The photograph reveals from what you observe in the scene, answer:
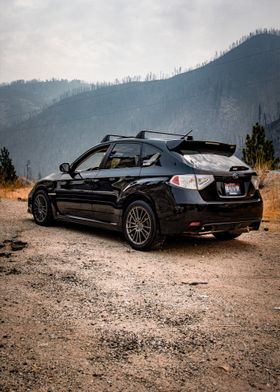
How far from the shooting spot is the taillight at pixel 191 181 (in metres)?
5.15

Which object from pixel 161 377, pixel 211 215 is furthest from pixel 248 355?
pixel 211 215

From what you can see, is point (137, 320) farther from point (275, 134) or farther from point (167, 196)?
point (275, 134)

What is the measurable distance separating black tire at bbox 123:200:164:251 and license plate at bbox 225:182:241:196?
1.11m

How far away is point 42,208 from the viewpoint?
7609 mm

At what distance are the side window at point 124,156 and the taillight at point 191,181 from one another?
0.95 meters

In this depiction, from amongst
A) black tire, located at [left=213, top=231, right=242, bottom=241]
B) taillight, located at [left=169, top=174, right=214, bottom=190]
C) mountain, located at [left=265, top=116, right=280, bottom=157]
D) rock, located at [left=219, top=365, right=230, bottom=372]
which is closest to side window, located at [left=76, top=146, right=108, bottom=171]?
taillight, located at [left=169, top=174, right=214, bottom=190]

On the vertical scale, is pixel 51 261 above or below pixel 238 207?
below

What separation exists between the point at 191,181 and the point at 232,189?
69cm

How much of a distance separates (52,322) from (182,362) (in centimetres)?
108

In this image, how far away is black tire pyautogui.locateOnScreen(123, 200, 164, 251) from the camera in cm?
538

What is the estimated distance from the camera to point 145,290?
12.2 ft

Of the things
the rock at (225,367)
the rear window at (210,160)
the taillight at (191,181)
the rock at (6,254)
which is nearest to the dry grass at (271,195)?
the rear window at (210,160)

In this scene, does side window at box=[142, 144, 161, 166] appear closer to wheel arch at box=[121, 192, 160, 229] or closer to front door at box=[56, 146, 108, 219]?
wheel arch at box=[121, 192, 160, 229]

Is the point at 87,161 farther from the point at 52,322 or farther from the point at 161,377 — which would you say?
the point at 161,377
